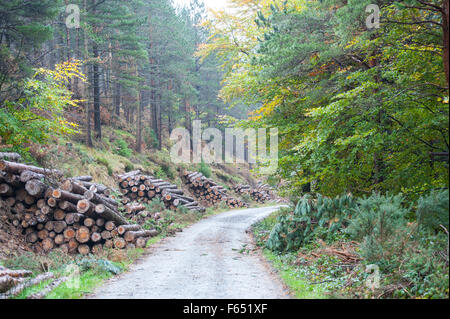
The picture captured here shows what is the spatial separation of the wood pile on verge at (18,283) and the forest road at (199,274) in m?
0.77

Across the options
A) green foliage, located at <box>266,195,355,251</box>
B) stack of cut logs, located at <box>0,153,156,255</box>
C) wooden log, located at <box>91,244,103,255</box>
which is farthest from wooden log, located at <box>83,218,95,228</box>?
green foliage, located at <box>266,195,355,251</box>

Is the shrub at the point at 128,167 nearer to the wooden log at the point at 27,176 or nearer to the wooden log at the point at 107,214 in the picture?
the wooden log at the point at 107,214

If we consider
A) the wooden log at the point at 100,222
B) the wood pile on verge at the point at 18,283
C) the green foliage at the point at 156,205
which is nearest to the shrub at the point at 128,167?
the green foliage at the point at 156,205

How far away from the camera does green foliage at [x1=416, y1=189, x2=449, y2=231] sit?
16.5 ft

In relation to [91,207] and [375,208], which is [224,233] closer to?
[91,207]

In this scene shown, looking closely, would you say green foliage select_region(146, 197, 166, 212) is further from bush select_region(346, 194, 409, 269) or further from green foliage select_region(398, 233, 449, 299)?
green foliage select_region(398, 233, 449, 299)

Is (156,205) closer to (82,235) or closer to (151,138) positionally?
(82,235)

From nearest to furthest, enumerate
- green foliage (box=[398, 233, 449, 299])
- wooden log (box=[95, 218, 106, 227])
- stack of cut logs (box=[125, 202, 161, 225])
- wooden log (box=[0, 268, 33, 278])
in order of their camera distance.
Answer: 1. green foliage (box=[398, 233, 449, 299])
2. wooden log (box=[0, 268, 33, 278])
3. wooden log (box=[95, 218, 106, 227])
4. stack of cut logs (box=[125, 202, 161, 225])

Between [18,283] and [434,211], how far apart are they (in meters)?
7.28

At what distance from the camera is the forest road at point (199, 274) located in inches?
228

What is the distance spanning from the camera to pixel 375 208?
274 inches

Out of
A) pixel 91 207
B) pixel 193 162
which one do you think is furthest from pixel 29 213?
pixel 193 162

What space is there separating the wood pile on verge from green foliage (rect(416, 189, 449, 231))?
6.54 m
